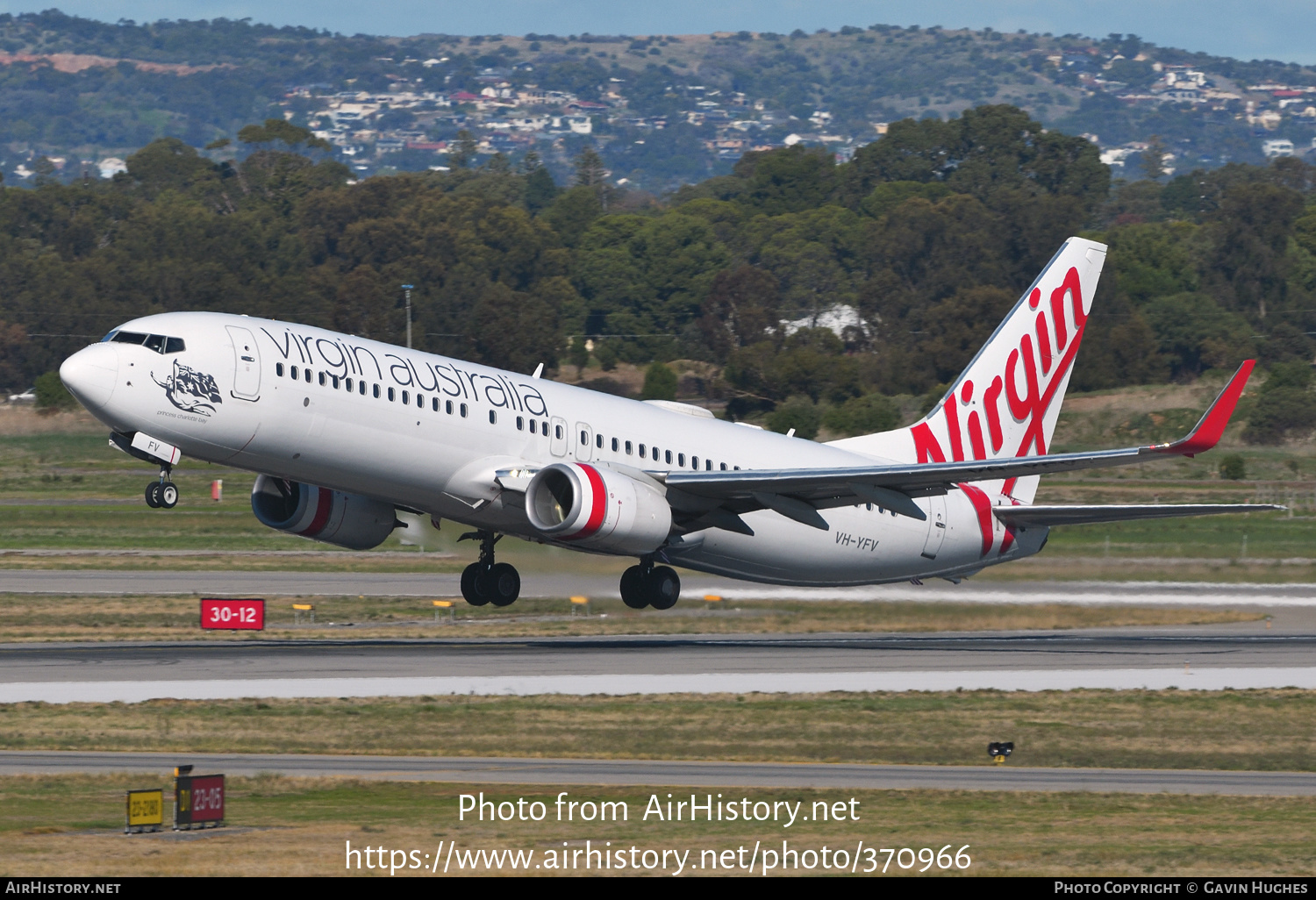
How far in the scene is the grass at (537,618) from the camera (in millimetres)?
49531

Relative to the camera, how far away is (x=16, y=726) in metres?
33.4

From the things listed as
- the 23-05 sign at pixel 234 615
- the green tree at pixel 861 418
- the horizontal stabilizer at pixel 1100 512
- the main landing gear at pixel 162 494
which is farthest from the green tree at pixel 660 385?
the main landing gear at pixel 162 494

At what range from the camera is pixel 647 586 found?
44125mm

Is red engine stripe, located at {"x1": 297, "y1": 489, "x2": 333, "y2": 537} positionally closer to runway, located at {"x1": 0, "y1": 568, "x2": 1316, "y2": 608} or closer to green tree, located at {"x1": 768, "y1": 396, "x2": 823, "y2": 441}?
runway, located at {"x1": 0, "y1": 568, "x2": 1316, "y2": 608}

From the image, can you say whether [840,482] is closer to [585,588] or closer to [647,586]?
[647,586]

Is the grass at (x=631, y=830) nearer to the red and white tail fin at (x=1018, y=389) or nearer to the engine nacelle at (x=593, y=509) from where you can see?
the engine nacelle at (x=593, y=509)

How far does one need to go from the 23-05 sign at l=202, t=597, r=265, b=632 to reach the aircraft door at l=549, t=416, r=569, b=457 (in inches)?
487

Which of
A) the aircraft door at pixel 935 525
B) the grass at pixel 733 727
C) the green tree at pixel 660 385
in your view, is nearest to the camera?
the grass at pixel 733 727

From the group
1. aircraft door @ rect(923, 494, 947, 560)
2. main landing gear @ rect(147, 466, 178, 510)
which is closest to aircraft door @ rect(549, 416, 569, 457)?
main landing gear @ rect(147, 466, 178, 510)

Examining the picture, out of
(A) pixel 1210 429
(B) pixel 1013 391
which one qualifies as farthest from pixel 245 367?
(B) pixel 1013 391

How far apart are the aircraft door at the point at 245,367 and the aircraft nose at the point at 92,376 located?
2.39 metres

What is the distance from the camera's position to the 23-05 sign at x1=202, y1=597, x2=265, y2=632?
4966 cm

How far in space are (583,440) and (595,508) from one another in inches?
111
